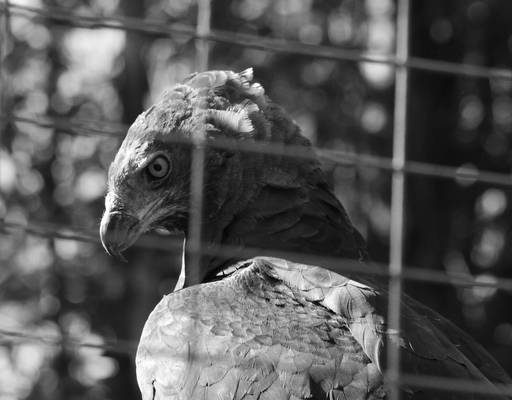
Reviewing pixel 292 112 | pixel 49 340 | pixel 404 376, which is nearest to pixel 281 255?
pixel 404 376

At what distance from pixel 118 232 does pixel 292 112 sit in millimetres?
4171

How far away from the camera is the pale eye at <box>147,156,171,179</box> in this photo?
3.40m

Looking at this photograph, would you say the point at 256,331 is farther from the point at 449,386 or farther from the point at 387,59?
the point at 387,59

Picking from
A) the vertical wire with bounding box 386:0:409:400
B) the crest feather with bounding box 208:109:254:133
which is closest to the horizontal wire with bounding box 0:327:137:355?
the vertical wire with bounding box 386:0:409:400

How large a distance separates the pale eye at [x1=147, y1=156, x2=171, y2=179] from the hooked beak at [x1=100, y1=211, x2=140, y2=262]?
167mm

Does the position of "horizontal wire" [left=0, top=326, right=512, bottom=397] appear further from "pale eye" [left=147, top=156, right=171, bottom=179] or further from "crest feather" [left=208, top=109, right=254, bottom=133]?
"crest feather" [left=208, top=109, right=254, bottom=133]

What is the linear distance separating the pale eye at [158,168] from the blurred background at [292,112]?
10.8 feet

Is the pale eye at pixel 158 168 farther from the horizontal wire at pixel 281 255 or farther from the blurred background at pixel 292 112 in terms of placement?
the blurred background at pixel 292 112

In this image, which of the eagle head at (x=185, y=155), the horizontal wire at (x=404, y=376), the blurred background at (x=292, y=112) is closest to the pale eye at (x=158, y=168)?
the eagle head at (x=185, y=155)

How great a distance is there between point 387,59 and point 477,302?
15.0 feet

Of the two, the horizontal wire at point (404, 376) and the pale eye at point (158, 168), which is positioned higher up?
the pale eye at point (158, 168)


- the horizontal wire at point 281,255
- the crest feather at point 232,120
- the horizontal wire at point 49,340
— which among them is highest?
the crest feather at point 232,120

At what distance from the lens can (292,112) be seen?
7305mm

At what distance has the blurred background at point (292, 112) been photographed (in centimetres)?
678
